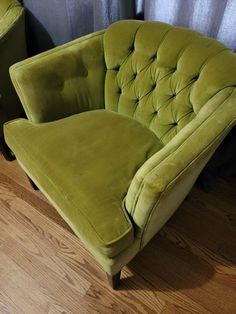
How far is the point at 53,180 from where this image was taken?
0.86 m

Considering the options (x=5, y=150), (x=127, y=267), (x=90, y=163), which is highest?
(x=90, y=163)

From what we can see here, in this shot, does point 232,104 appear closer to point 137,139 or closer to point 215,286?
point 137,139

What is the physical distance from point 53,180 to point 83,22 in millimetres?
913

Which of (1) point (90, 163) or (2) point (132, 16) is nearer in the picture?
(1) point (90, 163)

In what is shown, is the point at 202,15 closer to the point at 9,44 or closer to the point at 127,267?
the point at 9,44

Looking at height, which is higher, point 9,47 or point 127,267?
point 9,47

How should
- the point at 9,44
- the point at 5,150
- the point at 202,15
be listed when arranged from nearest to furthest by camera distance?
the point at 202,15 < the point at 9,44 < the point at 5,150

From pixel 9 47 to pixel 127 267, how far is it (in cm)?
122

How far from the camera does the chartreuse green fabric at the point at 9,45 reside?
1.31 m

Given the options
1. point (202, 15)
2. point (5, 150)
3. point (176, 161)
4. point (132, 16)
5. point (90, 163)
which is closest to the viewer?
point (176, 161)

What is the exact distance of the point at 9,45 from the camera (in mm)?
1351

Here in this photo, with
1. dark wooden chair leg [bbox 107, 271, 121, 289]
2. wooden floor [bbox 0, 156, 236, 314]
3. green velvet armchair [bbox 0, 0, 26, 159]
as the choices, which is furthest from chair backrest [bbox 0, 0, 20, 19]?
dark wooden chair leg [bbox 107, 271, 121, 289]

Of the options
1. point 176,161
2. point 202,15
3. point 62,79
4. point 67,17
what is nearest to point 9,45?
point 67,17

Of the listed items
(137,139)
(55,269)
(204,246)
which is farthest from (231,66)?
(55,269)
